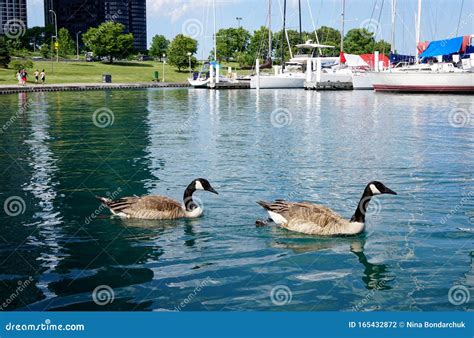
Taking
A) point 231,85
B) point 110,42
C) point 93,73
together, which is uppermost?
point 110,42

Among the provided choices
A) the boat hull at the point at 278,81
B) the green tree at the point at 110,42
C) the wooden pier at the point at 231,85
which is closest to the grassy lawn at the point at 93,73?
the green tree at the point at 110,42

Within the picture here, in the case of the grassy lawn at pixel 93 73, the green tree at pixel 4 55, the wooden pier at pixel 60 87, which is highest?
the green tree at pixel 4 55

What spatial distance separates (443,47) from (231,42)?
9517 centimetres

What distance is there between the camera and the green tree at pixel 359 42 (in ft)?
630

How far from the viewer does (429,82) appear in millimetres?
80688

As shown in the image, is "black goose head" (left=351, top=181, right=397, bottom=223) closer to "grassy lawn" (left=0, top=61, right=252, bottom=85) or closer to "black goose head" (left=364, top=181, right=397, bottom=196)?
"black goose head" (left=364, top=181, right=397, bottom=196)

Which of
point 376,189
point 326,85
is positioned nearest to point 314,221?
point 376,189

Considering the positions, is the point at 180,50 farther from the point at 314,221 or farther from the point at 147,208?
the point at 314,221

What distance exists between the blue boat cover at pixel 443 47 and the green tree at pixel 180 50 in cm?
7204

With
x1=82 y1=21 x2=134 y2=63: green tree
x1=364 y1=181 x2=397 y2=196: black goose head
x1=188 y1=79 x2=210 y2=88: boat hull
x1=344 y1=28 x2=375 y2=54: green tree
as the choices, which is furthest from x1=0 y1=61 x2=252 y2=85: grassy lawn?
x1=364 y1=181 x2=397 y2=196: black goose head

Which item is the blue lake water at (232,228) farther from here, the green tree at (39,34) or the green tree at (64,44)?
the green tree at (39,34)

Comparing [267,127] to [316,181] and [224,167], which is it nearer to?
[224,167]

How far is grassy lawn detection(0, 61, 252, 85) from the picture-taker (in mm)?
102688

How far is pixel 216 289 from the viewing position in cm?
1049
